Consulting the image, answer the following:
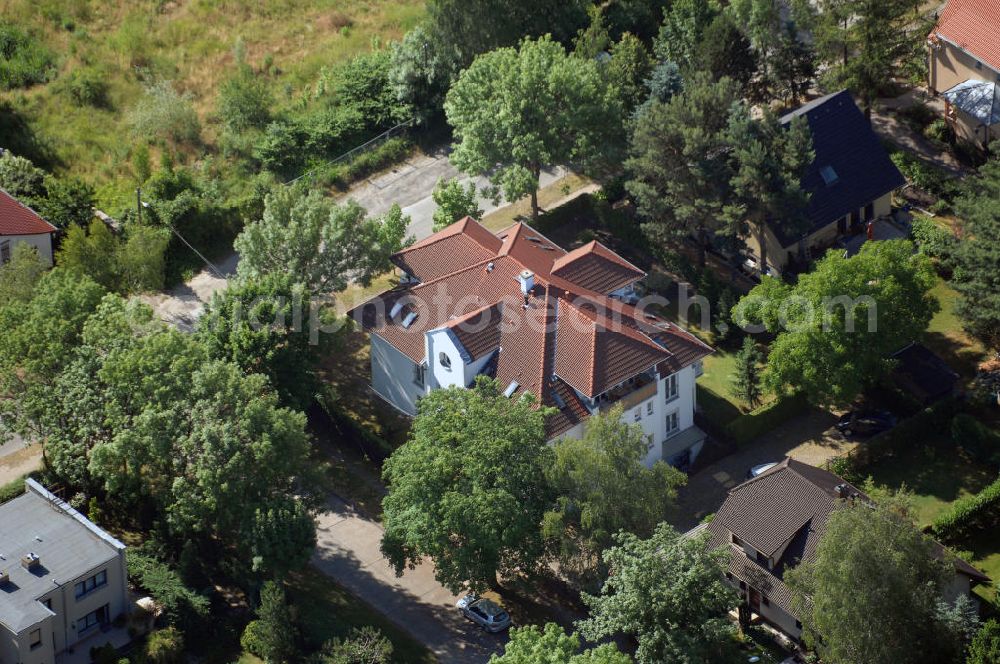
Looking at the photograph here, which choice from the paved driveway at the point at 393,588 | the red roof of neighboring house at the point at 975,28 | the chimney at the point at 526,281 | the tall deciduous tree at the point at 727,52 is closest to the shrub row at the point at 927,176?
the red roof of neighboring house at the point at 975,28

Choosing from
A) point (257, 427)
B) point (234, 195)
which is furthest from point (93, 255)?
point (257, 427)

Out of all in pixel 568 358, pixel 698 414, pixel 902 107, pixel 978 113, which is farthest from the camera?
pixel 902 107

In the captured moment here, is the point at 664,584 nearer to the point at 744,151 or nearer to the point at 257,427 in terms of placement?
the point at 257,427

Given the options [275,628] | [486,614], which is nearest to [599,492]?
[486,614]

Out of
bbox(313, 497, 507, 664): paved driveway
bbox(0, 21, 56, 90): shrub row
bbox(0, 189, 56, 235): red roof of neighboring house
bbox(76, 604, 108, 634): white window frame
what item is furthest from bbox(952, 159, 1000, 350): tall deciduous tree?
bbox(0, 21, 56, 90): shrub row

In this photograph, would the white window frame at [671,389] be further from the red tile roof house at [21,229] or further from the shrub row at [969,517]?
the red tile roof house at [21,229]

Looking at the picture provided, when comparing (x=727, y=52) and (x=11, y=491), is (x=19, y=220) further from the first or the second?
(x=727, y=52)

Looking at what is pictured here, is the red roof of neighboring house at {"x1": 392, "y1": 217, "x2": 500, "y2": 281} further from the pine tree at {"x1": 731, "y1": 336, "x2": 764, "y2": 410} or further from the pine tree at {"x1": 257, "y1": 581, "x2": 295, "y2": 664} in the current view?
the pine tree at {"x1": 257, "y1": 581, "x2": 295, "y2": 664}
